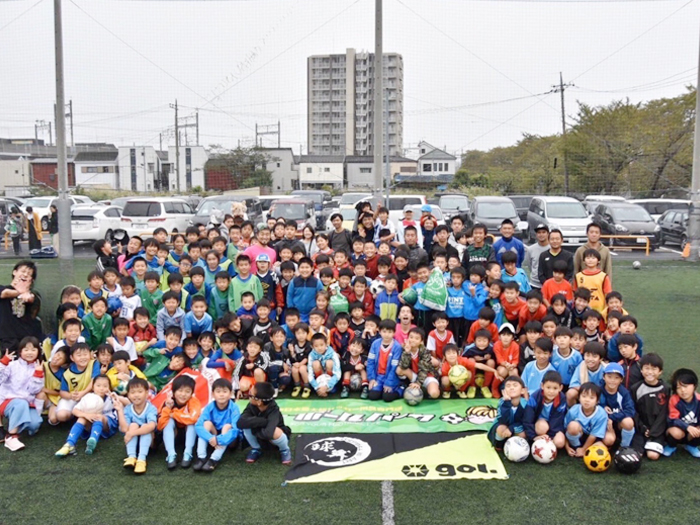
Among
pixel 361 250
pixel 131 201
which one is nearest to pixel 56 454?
pixel 361 250

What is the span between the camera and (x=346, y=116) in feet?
249

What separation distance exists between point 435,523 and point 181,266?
4.96 metres

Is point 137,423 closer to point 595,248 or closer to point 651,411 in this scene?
point 651,411

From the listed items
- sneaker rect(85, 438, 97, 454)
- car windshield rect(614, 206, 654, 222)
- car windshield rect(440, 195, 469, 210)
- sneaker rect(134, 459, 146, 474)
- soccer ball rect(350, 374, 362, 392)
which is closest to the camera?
sneaker rect(134, 459, 146, 474)

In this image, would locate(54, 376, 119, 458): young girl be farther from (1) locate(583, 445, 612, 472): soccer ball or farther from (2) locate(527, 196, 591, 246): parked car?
(2) locate(527, 196, 591, 246): parked car

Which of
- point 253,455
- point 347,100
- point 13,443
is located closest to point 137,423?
point 253,455

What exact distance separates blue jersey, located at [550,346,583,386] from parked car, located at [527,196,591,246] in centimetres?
1132

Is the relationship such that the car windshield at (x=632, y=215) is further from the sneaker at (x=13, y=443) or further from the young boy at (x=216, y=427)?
the sneaker at (x=13, y=443)

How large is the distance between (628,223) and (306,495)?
1583cm

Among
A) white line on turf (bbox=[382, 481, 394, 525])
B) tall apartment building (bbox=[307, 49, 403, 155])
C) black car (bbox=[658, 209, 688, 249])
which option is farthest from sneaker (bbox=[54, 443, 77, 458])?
tall apartment building (bbox=[307, 49, 403, 155])

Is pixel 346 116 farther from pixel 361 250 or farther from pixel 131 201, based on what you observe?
pixel 361 250

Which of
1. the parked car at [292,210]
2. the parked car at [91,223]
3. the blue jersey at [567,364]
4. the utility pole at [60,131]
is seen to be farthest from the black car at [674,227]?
the parked car at [91,223]

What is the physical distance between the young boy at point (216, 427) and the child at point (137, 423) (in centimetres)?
38

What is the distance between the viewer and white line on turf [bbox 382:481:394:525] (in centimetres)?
423
